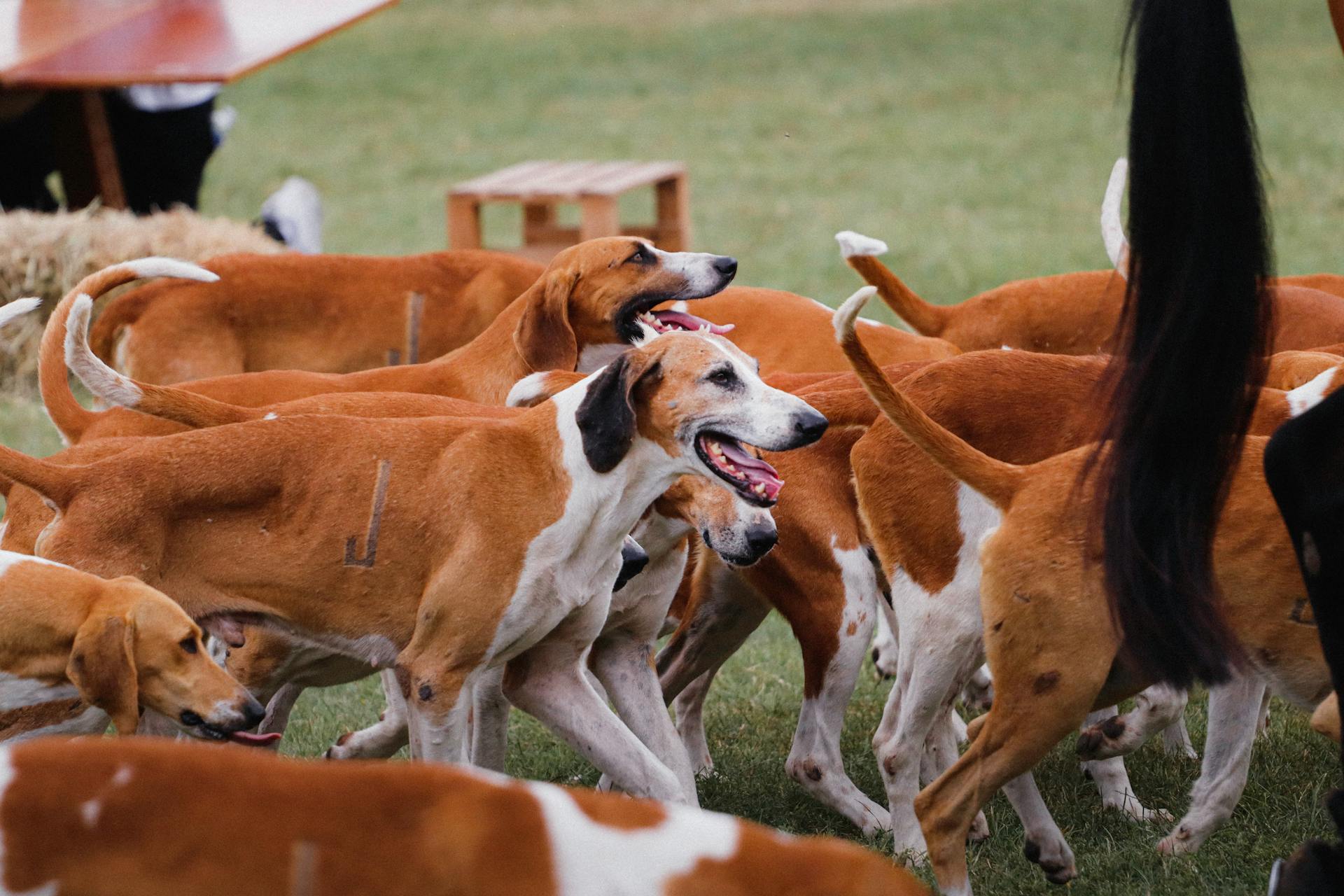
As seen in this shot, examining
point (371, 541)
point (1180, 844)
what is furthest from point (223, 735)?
point (1180, 844)

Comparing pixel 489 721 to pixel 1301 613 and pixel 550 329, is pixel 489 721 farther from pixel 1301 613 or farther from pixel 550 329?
pixel 1301 613

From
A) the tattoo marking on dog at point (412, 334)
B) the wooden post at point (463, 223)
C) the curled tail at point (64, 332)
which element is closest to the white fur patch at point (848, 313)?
the curled tail at point (64, 332)

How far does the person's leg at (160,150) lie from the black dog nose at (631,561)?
8241 millimetres

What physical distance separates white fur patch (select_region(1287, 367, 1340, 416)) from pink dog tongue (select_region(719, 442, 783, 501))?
1.20m

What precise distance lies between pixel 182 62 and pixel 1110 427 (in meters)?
7.63

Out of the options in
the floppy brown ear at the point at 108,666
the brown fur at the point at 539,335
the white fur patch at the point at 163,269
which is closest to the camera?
the floppy brown ear at the point at 108,666

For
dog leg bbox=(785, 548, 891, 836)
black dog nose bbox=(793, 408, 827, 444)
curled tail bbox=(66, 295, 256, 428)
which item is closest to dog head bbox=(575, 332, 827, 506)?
black dog nose bbox=(793, 408, 827, 444)

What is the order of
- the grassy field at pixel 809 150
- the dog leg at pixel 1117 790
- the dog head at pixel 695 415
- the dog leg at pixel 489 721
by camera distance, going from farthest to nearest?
the grassy field at pixel 809 150, the dog leg at pixel 1117 790, the dog leg at pixel 489 721, the dog head at pixel 695 415

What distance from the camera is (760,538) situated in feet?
12.6

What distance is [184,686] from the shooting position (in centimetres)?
342

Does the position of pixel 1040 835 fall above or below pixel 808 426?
below

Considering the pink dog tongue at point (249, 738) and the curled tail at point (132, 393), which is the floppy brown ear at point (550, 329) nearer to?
the curled tail at point (132, 393)

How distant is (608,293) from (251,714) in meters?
2.18

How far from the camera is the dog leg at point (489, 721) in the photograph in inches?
167
